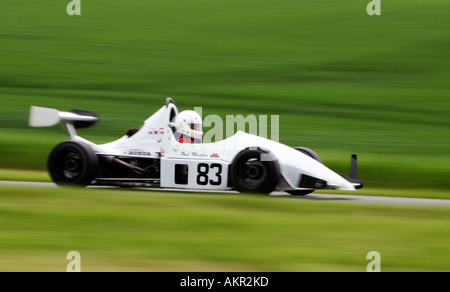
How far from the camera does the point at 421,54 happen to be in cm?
2198

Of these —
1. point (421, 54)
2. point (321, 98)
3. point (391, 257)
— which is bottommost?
point (391, 257)

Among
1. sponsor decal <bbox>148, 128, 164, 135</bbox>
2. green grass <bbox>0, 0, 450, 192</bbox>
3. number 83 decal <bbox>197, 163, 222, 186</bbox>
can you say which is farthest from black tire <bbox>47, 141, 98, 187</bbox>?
green grass <bbox>0, 0, 450, 192</bbox>

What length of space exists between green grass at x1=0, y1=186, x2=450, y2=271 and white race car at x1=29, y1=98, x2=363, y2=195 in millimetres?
350

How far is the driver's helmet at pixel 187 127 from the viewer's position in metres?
10.7

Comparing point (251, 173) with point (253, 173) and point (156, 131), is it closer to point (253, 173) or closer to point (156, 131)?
point (253, 173)

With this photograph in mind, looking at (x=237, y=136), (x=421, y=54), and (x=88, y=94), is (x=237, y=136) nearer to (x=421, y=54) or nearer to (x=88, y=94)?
(x=88, y=94)

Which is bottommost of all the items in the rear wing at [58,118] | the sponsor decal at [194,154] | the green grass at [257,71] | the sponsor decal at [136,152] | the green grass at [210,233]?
the green grass at [210,233]

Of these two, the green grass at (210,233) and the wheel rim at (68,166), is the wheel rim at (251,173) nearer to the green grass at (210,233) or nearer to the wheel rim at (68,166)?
the green grass at (210,233)

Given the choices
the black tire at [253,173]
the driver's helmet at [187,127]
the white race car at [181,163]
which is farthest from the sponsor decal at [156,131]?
the black tire at [253,173]

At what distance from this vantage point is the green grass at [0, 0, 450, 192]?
15.4 meters

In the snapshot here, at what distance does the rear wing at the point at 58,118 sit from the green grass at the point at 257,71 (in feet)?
10.2

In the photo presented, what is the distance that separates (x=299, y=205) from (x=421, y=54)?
47.8 feet

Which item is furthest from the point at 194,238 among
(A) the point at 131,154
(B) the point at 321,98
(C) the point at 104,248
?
(B) the point at 321,98

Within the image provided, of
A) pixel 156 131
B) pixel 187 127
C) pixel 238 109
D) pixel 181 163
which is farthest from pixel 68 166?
pixel 238 109
